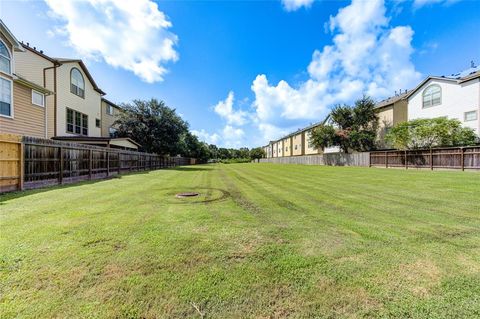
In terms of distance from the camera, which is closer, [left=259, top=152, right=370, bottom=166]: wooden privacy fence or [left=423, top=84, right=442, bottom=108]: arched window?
[left=423, top=84, right=442, bottom=108]: arched window

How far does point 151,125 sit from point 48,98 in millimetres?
10254

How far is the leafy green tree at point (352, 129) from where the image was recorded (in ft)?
102

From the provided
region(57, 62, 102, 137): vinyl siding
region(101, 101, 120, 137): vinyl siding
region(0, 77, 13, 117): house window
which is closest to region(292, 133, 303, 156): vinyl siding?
region(101, 101, 120, 137): vinyl siding

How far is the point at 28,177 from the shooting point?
8.34 metres

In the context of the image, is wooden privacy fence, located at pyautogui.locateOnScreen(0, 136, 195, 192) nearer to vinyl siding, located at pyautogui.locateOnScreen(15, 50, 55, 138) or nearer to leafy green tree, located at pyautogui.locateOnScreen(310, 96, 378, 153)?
vinyl siding, located at pyautogui.locateOnScreen(15, 50, 55, 138)

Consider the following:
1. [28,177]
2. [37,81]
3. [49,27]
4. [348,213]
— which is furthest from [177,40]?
[348,213]

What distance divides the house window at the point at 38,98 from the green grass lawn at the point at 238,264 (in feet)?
45.5

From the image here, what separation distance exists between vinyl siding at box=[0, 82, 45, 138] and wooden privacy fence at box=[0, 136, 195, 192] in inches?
197

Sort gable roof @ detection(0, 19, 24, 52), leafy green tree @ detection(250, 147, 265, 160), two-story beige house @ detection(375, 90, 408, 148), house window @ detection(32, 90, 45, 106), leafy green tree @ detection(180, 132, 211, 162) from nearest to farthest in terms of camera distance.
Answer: gable roof @ detection(0, 19, 24, 52) < house window @ detection(32, 90, 45, 106) < two-story beige house @ detection(375, 90, 408, 148) < leafy green tree @ detection(180, 132, 211, 162) < leafy green tree @ detection(250, 147, 265, 160)

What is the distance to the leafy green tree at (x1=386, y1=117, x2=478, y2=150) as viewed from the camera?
1938cm

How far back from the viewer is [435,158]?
18172 mm

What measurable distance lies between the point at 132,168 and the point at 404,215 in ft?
61.4

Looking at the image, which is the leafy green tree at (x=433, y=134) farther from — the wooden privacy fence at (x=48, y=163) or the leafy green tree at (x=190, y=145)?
the wooden privacy fence at (x=48, y=163)

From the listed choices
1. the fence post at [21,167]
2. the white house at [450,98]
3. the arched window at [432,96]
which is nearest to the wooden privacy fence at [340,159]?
the white house at [450,98]
